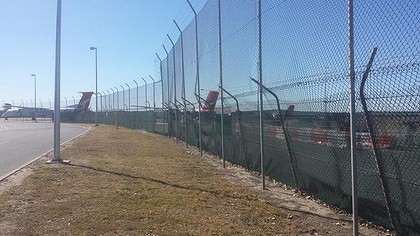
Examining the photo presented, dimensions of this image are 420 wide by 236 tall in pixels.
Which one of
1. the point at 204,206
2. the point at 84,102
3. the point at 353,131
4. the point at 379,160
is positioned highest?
the point at 84,102

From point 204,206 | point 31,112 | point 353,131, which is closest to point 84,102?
point 31,112

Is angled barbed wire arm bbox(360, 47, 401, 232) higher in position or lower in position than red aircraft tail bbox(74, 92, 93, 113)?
lower

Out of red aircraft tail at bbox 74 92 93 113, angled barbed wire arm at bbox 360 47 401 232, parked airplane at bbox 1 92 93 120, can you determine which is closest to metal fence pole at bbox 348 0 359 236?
angled barbed wire arm at bbox 360 47 401 232

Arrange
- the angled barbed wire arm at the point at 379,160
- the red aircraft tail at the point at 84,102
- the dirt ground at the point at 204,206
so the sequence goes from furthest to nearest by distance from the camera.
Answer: the red aircraft tail at the point at 84,102 → the dirt ground at the point at 204,206 → the angled barbed wire arm at the point at 379,160

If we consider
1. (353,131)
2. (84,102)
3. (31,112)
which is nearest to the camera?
(353,131)

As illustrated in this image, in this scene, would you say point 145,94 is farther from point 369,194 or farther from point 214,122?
point 369,194

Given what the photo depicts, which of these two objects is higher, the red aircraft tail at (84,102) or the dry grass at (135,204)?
the red aircraft tail at (84,102)

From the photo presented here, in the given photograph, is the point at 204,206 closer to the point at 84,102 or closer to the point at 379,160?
the point at 379,160

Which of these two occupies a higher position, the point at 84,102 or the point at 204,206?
the point at 84,102

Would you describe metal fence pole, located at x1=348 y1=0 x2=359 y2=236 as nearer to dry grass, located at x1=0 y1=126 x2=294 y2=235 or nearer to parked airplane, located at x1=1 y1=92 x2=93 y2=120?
dry grass, located at x1=0 y1=126 x2=294 y2=235

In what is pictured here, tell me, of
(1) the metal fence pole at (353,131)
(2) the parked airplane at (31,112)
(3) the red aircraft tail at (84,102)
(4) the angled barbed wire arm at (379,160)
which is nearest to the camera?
(1) the metal fence pole at (353,131)

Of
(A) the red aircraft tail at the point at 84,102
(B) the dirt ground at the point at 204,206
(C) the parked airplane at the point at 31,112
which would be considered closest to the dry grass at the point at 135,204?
(B) the dirt ground at the point at 204,206

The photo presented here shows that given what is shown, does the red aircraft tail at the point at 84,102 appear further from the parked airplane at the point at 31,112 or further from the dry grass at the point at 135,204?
the dry grass at the point at 135,204

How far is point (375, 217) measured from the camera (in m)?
6.34
